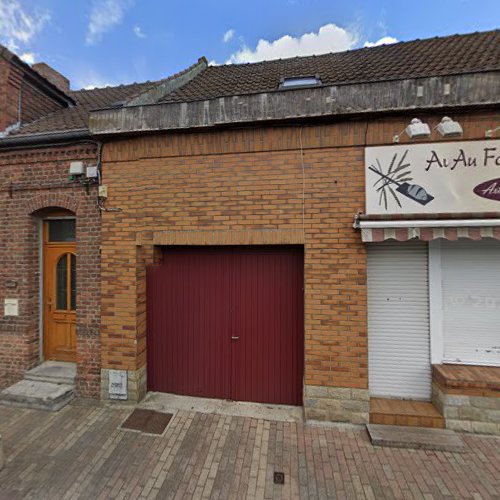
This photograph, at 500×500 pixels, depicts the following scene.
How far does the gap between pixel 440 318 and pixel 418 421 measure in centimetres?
146

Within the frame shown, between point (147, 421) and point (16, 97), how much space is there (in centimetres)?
667

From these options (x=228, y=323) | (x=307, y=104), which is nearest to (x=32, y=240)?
(x=228, y=323)

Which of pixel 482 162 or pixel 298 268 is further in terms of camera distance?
pixel 298 268

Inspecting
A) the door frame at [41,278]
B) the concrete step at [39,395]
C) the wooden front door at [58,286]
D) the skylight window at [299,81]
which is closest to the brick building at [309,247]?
the concrete step at [39,395]

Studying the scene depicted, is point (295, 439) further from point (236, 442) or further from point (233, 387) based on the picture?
point (233, 387)

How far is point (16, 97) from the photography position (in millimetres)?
5660

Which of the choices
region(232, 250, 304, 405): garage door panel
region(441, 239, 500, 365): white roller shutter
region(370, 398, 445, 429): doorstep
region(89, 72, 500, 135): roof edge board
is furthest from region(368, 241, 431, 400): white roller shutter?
region(89, 72, 500, 135): roof edge board

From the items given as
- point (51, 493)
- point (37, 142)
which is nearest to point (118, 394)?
point (51, 493)

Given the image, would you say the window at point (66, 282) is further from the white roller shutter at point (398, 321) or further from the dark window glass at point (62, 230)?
the white roller shutter at point (398, 321)

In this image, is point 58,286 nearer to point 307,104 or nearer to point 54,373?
point 54,373

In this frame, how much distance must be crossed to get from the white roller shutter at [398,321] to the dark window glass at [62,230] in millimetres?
5333

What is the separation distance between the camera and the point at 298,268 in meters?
4.34

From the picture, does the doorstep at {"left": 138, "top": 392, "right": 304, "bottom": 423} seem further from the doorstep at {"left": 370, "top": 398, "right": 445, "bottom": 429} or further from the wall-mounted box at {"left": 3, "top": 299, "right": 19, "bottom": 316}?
the wall-mounted box at {"left": 3, "top": 299, "right": 19, "bottom": 316}

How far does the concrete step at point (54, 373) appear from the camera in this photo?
4.78 metres
